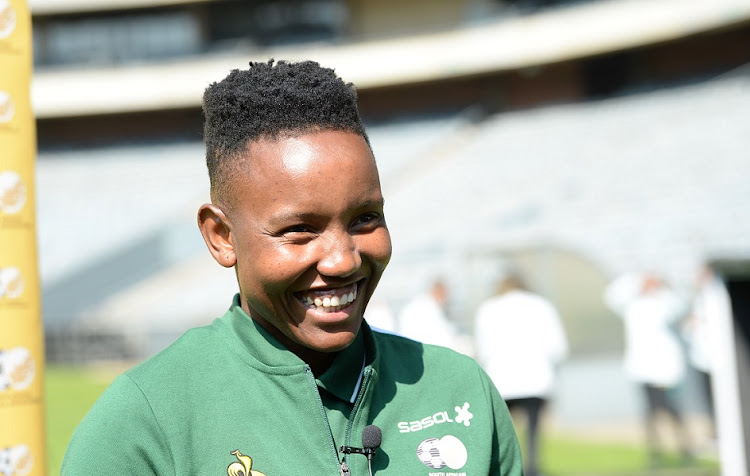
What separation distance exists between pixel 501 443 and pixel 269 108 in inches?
32.0

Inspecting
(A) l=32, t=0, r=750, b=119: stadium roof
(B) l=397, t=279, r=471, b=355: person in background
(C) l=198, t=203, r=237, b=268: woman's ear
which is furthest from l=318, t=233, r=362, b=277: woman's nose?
(A) l=32, t=0, r=750, b=119: stadium roof

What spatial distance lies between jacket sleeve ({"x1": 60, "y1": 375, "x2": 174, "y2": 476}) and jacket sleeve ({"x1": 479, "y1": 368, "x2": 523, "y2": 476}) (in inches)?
25.6

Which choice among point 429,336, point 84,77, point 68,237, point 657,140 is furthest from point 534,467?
point 84,77

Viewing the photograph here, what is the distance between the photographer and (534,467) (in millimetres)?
8203

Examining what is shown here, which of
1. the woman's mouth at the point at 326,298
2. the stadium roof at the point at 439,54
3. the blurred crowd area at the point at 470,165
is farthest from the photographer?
the stadium roof at the point at 439,54

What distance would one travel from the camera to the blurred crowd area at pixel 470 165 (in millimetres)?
11648

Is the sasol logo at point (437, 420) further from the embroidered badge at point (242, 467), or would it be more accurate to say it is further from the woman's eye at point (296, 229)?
the woman's eye at point (296, 229)

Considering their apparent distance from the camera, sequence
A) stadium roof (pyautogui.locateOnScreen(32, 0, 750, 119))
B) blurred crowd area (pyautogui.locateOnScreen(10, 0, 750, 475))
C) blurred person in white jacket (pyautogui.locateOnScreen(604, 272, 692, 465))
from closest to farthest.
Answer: blurred person in white jacket (pyautogui.locateOnScreen(604, 272, 692, 465))
blurred crowd area (pyautogui.locateOnScreen(10, 0, 750, 475))
stadium roof (pyautogui.locateOnScreen(32, 0, 750, 119))

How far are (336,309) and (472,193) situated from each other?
21036 mm

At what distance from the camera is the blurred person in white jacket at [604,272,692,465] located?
357 inches

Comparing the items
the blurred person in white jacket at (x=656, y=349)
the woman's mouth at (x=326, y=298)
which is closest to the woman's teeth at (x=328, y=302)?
the woman's mouth at (x=326, y=298)

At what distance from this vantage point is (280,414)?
67.9 inches

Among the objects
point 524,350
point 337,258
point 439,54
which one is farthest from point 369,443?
point 439,54

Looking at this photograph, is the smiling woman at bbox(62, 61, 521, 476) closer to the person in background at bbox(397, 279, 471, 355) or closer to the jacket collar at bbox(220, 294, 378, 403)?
the jacket collar at bbox(220, 294, 378, 403)
